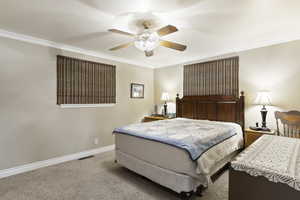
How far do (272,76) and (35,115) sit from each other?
4.83 metres

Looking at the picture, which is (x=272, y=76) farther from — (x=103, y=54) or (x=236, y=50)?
(x=103, y=54)

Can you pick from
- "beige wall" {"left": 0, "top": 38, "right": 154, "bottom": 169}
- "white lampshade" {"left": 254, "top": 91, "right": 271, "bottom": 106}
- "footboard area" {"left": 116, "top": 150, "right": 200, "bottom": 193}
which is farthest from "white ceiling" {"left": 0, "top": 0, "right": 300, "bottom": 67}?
"footboard area" {"left": 116, "top": 150, "right": 200, "bottom": 193}

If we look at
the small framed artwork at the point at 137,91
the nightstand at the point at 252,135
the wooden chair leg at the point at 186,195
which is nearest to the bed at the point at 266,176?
the wooden chair leg at the point at 186,195

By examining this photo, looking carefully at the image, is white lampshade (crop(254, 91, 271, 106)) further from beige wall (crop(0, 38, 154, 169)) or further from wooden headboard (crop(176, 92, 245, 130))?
beige wall (crop(0, 38, 154, 169))

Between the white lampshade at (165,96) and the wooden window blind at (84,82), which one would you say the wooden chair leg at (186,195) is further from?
the white lampshade at (165,96)

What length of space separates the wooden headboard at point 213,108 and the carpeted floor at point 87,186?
1.39 metres

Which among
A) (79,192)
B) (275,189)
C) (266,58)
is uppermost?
(266,58)

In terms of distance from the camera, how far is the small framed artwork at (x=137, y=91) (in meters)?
4.75

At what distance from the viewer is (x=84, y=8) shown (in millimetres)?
2008

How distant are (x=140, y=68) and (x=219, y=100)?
2.59 metres

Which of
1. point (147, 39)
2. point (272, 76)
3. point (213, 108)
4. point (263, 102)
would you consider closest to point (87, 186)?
point (147, 39)

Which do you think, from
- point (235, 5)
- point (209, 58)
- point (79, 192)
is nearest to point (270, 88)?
point (209, 58)

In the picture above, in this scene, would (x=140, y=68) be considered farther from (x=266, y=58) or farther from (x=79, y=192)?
(x=79, y=192)

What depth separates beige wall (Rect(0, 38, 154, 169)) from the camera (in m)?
2.71
